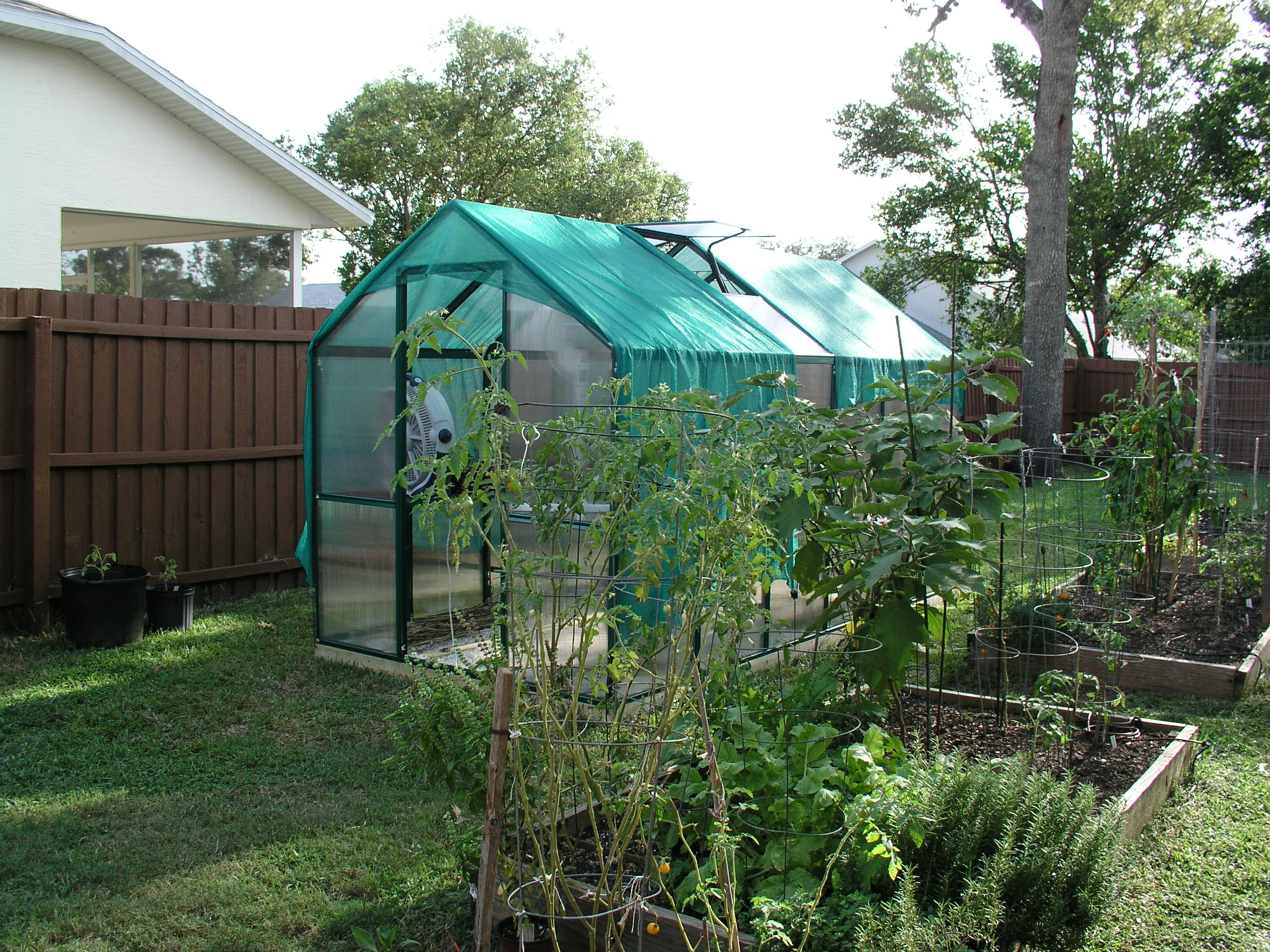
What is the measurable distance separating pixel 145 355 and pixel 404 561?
2.62m

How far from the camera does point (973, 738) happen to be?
391 cm

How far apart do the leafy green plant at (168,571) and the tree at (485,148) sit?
20897mm

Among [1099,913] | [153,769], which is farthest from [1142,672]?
[153,769]

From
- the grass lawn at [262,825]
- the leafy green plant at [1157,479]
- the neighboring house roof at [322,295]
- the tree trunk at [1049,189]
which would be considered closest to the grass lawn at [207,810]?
the grass lawn at [262,825]

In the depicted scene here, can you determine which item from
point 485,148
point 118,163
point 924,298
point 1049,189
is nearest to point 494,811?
point 118,163

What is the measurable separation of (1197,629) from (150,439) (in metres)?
6.68

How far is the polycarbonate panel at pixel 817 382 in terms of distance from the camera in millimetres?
6453

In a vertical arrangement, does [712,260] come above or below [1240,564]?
above

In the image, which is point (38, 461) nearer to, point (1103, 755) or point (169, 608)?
point (169, 608)

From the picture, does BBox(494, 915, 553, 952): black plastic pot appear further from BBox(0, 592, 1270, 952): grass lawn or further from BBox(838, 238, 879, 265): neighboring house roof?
BBox(838, 238, 879, 265): neighboring house roof

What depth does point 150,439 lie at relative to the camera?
6.70 meters

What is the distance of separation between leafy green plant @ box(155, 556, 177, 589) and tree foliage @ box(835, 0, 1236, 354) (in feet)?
47.5

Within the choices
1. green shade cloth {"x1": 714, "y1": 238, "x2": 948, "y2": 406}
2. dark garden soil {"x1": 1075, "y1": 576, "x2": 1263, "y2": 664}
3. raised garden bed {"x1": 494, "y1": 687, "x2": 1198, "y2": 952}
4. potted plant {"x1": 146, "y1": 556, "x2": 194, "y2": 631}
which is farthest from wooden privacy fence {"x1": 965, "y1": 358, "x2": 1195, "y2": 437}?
potted plant {"x1": 146, "y1": 556, "x2": 194, "y2": 631}

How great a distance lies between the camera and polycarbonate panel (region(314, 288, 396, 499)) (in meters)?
5.65
